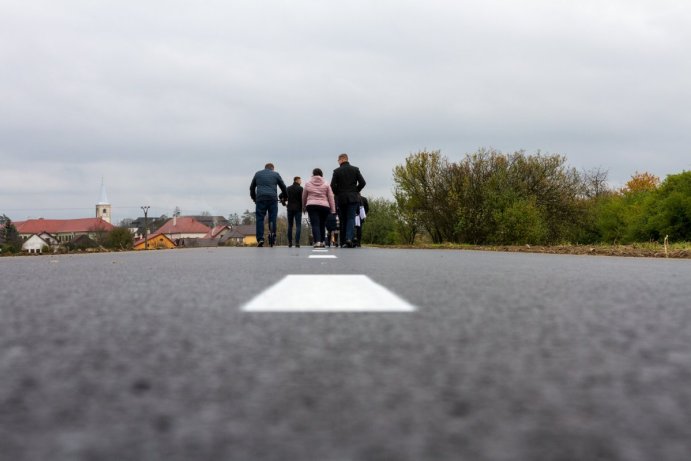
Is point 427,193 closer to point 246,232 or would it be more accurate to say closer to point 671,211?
point 671,211

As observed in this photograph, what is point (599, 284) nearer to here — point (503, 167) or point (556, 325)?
point (556, 325)

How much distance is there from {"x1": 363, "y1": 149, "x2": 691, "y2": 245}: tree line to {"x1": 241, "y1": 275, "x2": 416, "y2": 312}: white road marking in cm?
3629

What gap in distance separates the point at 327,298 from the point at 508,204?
39394 millimetres

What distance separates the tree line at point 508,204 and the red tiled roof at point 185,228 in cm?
13892

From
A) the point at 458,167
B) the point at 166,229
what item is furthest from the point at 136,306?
the point at 166,229

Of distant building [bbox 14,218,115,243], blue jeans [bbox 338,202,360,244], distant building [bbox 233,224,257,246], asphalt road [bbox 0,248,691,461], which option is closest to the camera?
asphalt road [bbox 0,248,691,461]

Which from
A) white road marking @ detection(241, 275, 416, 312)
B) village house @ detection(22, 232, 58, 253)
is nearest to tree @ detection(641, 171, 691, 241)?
white road marking @ detection(241, 275, 416, 312)

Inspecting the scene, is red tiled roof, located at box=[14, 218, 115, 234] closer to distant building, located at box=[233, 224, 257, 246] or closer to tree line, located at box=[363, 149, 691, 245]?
distant building, located at box=[233, 224, 257, 246]

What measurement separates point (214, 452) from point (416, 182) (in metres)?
46.4

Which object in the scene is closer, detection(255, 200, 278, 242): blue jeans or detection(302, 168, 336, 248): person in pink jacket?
detection(302, 168, 336, 248): person in pink jacket

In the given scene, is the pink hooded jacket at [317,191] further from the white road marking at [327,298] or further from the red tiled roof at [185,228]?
the red tiled roof at [185,228]

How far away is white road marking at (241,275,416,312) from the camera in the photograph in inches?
113

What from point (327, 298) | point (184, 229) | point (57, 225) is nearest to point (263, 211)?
point (327, 298)

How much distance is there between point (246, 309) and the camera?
2.86m
